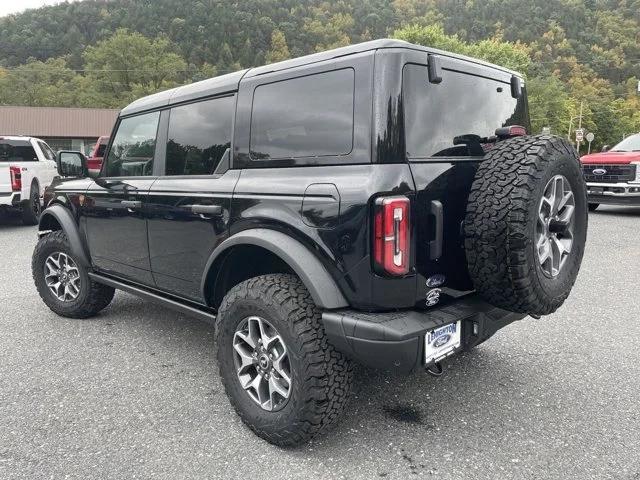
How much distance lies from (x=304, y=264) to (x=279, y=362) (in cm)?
54

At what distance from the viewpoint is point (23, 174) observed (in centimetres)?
1009

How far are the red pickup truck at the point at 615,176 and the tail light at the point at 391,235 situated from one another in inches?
361

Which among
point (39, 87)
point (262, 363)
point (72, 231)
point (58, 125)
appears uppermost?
point (39, 87)

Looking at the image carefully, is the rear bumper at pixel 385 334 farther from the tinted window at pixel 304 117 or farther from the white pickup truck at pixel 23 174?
the white pickup truck at pixel 23 174

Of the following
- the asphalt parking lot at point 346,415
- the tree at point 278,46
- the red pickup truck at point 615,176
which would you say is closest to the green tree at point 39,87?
the tree at point 278,46

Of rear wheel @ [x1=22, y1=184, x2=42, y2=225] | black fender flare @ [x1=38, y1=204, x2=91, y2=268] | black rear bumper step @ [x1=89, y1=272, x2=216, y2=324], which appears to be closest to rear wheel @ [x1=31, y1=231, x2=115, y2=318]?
black fender flare @ [x1=38, y1=204, x2=91, y2=268]

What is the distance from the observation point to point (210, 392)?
3.09 meters

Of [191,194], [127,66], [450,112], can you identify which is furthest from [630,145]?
[127,66]

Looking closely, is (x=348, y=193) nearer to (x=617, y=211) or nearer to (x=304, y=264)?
(x=304, y=264)

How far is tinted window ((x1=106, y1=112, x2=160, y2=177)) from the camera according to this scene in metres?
3.55

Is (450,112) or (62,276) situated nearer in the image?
(450,112)

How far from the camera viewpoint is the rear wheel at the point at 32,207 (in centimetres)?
1046

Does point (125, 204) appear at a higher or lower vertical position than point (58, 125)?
lower

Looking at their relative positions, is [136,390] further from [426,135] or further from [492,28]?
[492,28]
